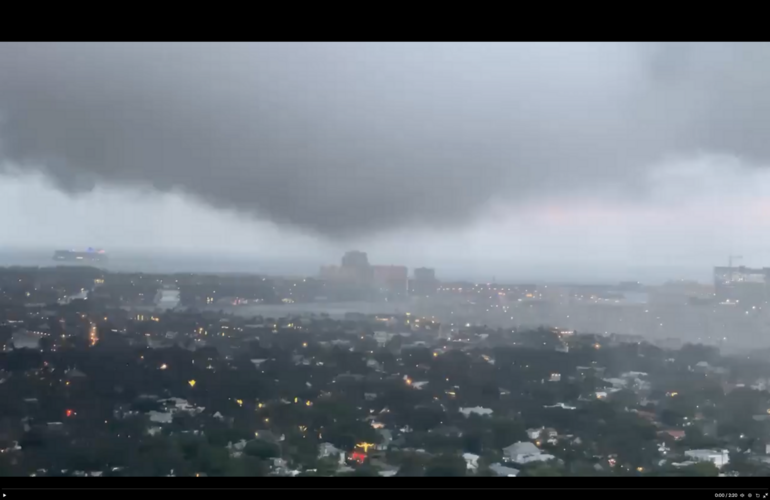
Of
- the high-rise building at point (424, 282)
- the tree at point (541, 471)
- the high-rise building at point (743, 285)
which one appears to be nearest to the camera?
the tree at point (541, 471)

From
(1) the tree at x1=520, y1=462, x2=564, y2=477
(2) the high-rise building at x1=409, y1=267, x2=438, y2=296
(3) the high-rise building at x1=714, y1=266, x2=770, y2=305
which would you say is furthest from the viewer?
(2) the high-rise building at x1=409, y1=267, x2=438, y2=296

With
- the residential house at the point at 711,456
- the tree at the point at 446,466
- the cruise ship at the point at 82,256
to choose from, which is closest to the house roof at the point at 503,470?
the tree at the point at 446,466

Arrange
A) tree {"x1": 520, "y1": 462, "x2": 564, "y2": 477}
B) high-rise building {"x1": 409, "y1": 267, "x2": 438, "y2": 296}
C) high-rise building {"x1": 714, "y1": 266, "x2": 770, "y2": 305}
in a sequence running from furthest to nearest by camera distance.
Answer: high-rise building {"x1": 409, "y1": 267, "x2": 438, "y2": 296} < high-rise building {"x1": 714, "y1": 266, "x2": 770, "y2": 305} < tree {"x1": 520, "y1": 462, "x2": 564, "y2": 477}

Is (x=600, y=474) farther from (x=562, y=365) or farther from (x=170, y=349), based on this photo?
(x=170, y=349)

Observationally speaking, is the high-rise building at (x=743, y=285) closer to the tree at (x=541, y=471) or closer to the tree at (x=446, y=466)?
the tree at (x=541, y=471)

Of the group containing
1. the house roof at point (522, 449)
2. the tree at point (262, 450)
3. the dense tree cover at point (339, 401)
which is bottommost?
the tree at point (262, 450)

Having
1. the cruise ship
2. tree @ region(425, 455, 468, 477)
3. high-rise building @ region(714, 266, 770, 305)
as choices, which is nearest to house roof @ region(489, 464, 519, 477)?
tree @ region(425, 455, 468, 477)

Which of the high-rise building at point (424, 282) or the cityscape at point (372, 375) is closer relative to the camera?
the cityscape at point (372, 375)

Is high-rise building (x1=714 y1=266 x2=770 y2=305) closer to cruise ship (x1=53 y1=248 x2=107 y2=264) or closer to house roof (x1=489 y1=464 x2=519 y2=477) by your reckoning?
house roof (x1=489 y1=464 x2=519 y2=477)
